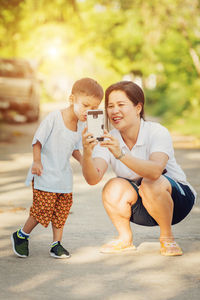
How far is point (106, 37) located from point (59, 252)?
41969 millimetres

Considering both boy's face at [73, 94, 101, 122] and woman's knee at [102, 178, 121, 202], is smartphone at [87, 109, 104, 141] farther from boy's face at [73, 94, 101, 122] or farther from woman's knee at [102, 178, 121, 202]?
woman's knee at [102, 178, 121, 202]

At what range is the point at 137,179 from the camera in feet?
15.2

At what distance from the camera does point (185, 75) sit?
84.1 feet

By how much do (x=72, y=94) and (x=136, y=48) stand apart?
44.6 meters

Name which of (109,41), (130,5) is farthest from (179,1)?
(109,41)

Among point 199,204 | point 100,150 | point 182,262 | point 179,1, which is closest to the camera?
point 182,262

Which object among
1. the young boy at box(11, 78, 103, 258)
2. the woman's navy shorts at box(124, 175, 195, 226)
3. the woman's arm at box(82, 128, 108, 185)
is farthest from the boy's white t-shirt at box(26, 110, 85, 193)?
the woman's navy shorts at box(124, 175, 195, 226)

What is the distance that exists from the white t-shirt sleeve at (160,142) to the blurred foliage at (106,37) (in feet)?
32.8

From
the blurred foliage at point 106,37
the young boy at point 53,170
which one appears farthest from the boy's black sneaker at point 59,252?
the blurred foliage at point 106,37

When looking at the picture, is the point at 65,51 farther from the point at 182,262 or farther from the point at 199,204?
the point at 182,262

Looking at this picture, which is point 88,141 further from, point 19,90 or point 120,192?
point 19,90

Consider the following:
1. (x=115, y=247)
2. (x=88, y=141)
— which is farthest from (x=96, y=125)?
(x=115, y=247)

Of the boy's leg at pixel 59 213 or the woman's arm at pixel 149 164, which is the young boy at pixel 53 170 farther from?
the woman's arm at pixel 149 164

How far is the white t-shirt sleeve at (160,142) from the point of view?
14.3 ft
